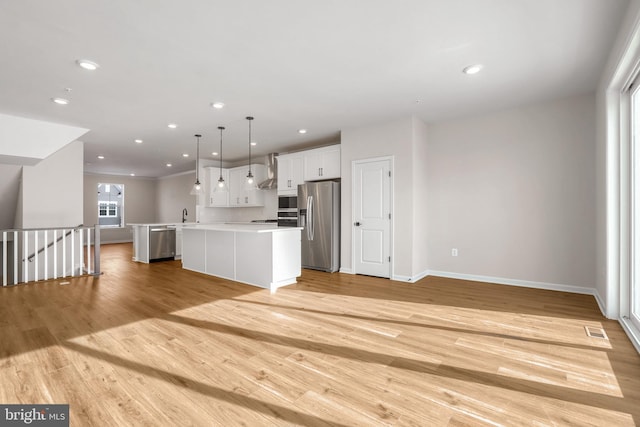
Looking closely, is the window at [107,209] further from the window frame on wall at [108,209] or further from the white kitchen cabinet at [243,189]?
the white kitchen cabinet at [243,189]

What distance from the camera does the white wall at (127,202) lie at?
35.8 feet

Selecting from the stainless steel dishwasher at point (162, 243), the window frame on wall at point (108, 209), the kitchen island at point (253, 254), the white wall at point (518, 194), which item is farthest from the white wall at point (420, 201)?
the window frame on wall at point (108, 209)

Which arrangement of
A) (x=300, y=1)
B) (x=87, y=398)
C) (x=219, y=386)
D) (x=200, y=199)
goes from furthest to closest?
(x=200, y=199) < (x=300, y=1) < (x=219, y=386) < (x=87, y=398)

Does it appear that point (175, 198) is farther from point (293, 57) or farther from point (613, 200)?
point (613, 200)

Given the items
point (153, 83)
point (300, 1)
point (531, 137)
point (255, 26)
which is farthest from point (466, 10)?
point (153, 83)

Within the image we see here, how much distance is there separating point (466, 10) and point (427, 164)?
3215 mm

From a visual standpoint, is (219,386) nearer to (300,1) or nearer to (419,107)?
(300,1)

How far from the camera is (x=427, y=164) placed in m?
5.41

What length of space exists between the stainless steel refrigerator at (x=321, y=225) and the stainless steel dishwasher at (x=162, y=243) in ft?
11.4

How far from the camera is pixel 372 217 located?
538cm

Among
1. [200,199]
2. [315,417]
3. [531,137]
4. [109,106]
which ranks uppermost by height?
[109,106]

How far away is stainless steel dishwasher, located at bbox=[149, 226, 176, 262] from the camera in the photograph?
7.14 m

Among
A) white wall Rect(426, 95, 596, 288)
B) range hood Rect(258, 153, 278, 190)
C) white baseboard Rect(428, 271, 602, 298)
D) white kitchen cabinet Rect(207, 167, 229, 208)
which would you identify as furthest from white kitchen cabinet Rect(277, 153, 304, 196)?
white baseboard Rect(428, 271, 602, 298)

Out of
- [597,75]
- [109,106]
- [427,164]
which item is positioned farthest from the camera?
[427,164]
